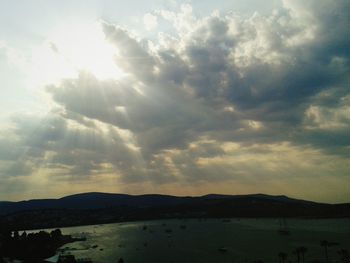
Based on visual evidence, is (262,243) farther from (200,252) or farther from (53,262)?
(53,262)

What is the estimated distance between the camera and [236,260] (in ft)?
408

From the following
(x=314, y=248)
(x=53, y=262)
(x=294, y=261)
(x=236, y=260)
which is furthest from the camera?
(x=314, y=248)

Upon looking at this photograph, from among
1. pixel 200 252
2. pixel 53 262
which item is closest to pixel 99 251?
pixel 200 252

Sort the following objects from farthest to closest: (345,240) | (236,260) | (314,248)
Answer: (345,240)
(314,248)
(236,260)

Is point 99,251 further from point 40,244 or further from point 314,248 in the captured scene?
point 314,248

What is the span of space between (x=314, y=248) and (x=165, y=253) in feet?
A: 206

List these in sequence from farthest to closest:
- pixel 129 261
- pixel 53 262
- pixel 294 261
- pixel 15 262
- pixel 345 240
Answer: pixel 345 240 → pixel 129 261 → pixel 294 261 → pixel 53 262 → pixel 15 262

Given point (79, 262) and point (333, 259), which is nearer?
point (333, 259)

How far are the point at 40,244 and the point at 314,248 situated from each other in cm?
10947

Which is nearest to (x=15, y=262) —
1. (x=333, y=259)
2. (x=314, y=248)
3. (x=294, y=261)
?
(x=294, y=261)

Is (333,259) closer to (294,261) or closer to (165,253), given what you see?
(294,261)

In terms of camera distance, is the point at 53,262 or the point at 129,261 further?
the point at 129,261

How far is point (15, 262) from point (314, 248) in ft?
371

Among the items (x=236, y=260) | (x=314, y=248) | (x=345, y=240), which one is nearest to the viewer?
(x=236, y=260)
